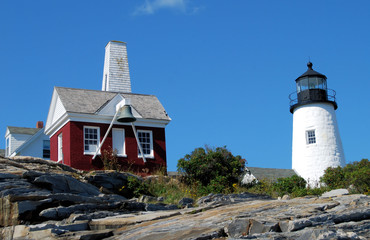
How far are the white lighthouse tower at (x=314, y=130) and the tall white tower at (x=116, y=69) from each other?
33.8 ft

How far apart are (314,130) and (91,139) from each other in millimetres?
13269

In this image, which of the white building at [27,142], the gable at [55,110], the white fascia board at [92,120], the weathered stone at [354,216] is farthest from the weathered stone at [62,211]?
the white building at [27,142]

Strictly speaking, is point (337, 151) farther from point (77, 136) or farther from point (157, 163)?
point (77, 136)

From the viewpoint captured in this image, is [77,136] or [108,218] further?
[77,136]

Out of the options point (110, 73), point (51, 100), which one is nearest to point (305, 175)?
point (110, 73)

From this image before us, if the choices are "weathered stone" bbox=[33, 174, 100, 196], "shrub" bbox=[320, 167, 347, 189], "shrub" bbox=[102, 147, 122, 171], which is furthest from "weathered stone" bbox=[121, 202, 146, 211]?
"shrub" bbox=[320, 167, 347, 189]

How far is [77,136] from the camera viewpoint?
24188 millimetres

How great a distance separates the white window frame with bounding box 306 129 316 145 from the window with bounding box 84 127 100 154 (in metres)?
12.6

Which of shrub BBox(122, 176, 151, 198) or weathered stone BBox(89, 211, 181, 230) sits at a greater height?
shrub BBox(122, 176, 151, 198)

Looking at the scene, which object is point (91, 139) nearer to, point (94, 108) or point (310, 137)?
point (94, 108)

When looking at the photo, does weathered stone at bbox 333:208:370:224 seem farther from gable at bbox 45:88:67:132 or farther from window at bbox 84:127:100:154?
gable at bbox 45:88:67:132

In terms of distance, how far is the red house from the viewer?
2419 centimetres

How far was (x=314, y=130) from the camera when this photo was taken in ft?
99.9

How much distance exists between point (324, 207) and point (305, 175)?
19681 millimetres
